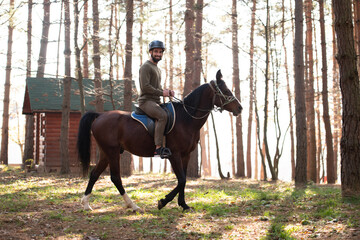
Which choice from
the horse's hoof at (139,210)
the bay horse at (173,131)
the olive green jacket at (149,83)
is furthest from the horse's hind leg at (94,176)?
the olive green jacket at (149,83)

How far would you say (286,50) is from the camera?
3045 cm

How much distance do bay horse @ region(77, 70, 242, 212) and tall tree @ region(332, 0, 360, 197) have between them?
2.27 meters

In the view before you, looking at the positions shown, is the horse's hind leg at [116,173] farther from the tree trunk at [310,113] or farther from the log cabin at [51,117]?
the log cabin at [51,117]

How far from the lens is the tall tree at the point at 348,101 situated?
8250 mm

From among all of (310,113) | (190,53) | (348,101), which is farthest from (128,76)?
(310,113)

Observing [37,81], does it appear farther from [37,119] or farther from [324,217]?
[324,217]

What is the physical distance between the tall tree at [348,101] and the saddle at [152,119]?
364 cm

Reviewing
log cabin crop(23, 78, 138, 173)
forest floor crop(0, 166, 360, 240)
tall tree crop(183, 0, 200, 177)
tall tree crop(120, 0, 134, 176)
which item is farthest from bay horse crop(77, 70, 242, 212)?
log cabin crop(23, 78, 138, 173)

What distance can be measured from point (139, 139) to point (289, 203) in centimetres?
376

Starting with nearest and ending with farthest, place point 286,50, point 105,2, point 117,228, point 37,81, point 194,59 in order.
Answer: point 117,228 → point 194,59 → point 105,2 → point 37,81 → point 286,50

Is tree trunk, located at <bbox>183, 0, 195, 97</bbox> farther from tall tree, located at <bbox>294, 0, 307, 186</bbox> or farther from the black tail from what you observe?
the black tail

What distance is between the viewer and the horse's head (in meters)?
8.53

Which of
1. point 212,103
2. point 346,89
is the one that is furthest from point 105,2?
point 346,89

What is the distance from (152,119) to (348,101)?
4.16 m
